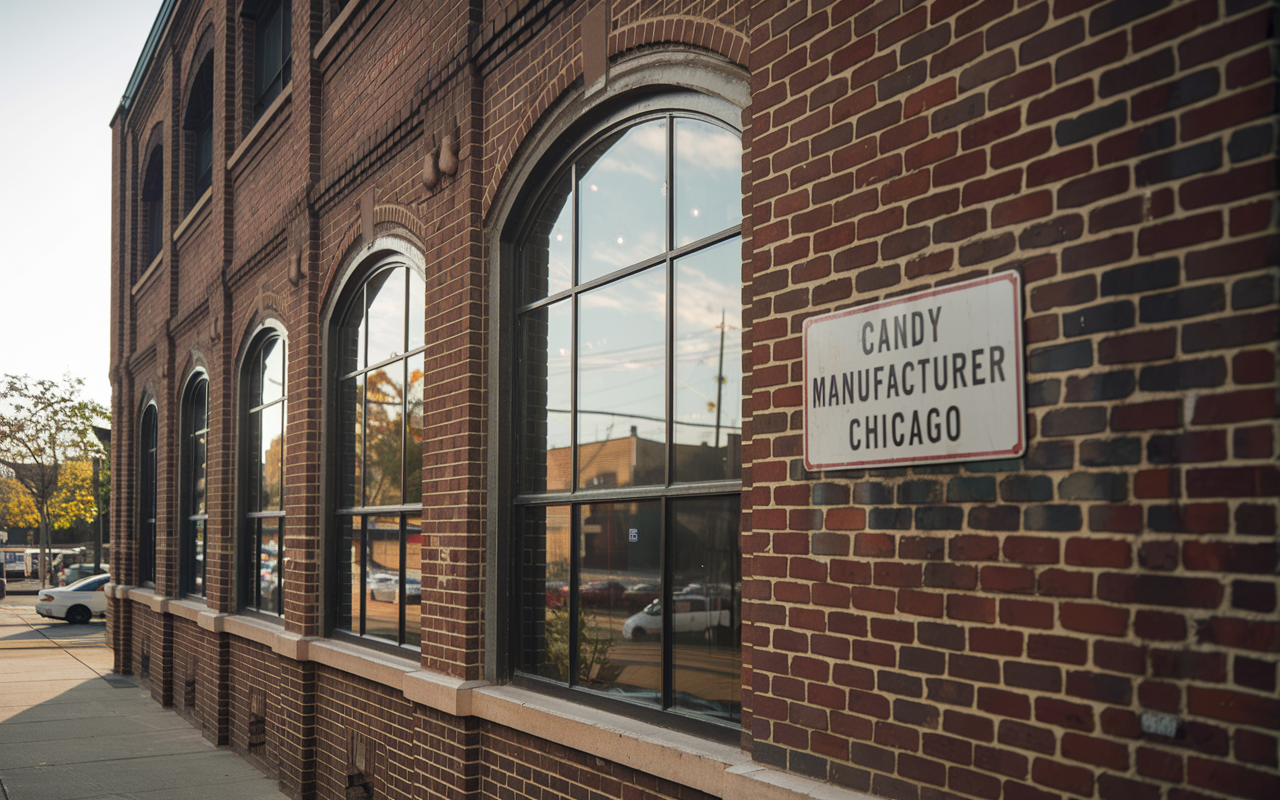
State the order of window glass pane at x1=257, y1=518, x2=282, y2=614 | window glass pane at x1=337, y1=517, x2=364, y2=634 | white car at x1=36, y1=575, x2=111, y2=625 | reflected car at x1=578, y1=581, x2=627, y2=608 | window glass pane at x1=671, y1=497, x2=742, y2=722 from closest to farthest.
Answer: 1. window glass pane at x1=671, y1=497, x2=742, y2=722
2. reflected car at x1=578, y1=581, x2=627, y2=608
3. window glass pane at x1=337, y1=517, x2=364, y2=634
4. window glass pane at x1=257, y1=518, x2=282, y2=614
5. white car at x1=36, y1=575, x2=111, y2=625

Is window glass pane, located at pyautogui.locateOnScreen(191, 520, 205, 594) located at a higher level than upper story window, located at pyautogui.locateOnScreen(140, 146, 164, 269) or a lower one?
lower

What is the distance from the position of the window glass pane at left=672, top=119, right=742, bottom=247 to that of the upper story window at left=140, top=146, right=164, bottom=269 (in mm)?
15513

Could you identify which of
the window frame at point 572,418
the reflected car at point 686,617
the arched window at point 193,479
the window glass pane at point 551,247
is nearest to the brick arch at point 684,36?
the window frame at point 572,418

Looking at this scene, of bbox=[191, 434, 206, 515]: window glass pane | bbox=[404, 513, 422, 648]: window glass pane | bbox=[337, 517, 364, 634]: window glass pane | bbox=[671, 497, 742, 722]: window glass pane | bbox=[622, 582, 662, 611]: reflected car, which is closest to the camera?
bbox=[671, 497, 742, 722]: window glass pane

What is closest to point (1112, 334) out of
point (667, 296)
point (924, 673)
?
point (924, 673)

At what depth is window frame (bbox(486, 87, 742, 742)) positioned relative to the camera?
457cm

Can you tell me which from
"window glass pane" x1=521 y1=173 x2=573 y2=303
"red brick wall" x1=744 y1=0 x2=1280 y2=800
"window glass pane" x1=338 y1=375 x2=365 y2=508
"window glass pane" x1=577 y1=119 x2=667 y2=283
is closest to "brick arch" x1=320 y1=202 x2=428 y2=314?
"window glass pane" x1=338 y1=375 x2=365 y2=508

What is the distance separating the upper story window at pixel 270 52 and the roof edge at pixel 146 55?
3.75 m

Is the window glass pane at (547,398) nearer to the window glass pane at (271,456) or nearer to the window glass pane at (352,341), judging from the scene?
the window glass pane at (352,341)

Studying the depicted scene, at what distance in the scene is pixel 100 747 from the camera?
10719mm

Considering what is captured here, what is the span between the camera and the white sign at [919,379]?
294cm

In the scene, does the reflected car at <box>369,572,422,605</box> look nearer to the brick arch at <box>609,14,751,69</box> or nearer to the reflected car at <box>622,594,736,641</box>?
the reflected car at <box>622,594,736,641</box>

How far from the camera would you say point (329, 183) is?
8.45m

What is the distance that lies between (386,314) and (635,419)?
12.1ft
